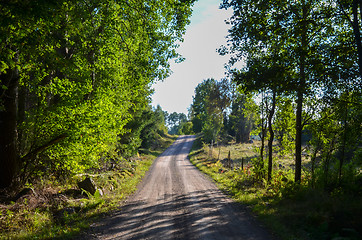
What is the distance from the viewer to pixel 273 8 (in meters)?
9.59

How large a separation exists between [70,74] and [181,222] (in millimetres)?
7771

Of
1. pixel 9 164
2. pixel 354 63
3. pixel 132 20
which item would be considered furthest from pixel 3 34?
pixel 354 63

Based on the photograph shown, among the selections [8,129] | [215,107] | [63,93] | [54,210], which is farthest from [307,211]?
[215,107]

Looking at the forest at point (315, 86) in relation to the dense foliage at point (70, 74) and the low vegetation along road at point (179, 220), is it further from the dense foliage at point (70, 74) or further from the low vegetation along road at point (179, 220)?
the dense foliage at point (70, 74)

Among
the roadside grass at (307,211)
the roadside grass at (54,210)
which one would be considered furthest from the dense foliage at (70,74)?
the roadside grass at (307,211)

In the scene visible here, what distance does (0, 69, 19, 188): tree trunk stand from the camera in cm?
754

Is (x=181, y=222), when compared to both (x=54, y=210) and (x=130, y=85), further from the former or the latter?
(x=130, y=85)

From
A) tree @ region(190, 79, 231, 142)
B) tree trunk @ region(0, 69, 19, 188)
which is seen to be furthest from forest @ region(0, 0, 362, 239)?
tree @ region(190, 79, 231, 142)

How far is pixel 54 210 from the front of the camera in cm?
896

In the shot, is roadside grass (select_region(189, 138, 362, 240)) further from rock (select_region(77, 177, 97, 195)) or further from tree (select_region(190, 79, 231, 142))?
tree (select_region(190, 79, 231, 142))

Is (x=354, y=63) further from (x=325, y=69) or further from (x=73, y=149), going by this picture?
(x=73, y=149)

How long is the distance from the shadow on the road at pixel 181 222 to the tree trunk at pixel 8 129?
3821 millimetres

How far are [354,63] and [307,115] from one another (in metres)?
4.01

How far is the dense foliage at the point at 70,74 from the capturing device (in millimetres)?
6789
